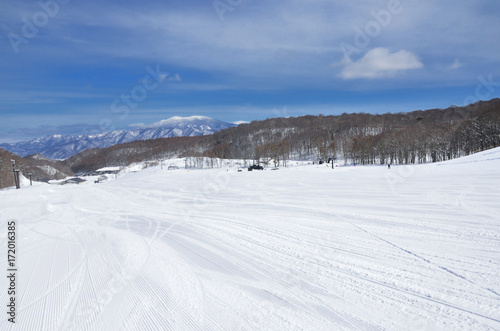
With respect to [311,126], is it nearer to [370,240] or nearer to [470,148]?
[470,148]

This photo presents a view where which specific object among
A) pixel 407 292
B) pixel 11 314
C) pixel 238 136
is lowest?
pixel 11 314

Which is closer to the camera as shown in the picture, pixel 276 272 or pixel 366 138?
pixel 276 272

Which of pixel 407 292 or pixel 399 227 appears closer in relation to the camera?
pixel 407 292

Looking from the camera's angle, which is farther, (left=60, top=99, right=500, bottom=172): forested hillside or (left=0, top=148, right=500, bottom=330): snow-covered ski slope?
(left=60, top=99, right=500, bottom=172): forested hillside

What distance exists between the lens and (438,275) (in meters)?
3.88

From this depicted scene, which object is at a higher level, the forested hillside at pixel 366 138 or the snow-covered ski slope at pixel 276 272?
the forested hillside at pixel 366 138

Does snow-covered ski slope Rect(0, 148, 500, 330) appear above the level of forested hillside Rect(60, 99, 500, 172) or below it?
below

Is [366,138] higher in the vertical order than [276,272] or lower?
higher

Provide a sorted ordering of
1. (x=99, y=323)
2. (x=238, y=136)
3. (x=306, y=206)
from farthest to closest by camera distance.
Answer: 1. (x=238, y=136)
2. (x=306, y=206)
3. (x=99, y=323)

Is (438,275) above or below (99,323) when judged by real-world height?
above

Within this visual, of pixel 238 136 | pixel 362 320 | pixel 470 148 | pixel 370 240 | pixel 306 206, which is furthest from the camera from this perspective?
pixel 238 136

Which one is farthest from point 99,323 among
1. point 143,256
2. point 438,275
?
point 438,275

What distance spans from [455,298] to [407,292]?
553 mm

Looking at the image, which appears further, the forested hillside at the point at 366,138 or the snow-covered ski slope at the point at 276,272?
the forested hillside at the point at 366,138
